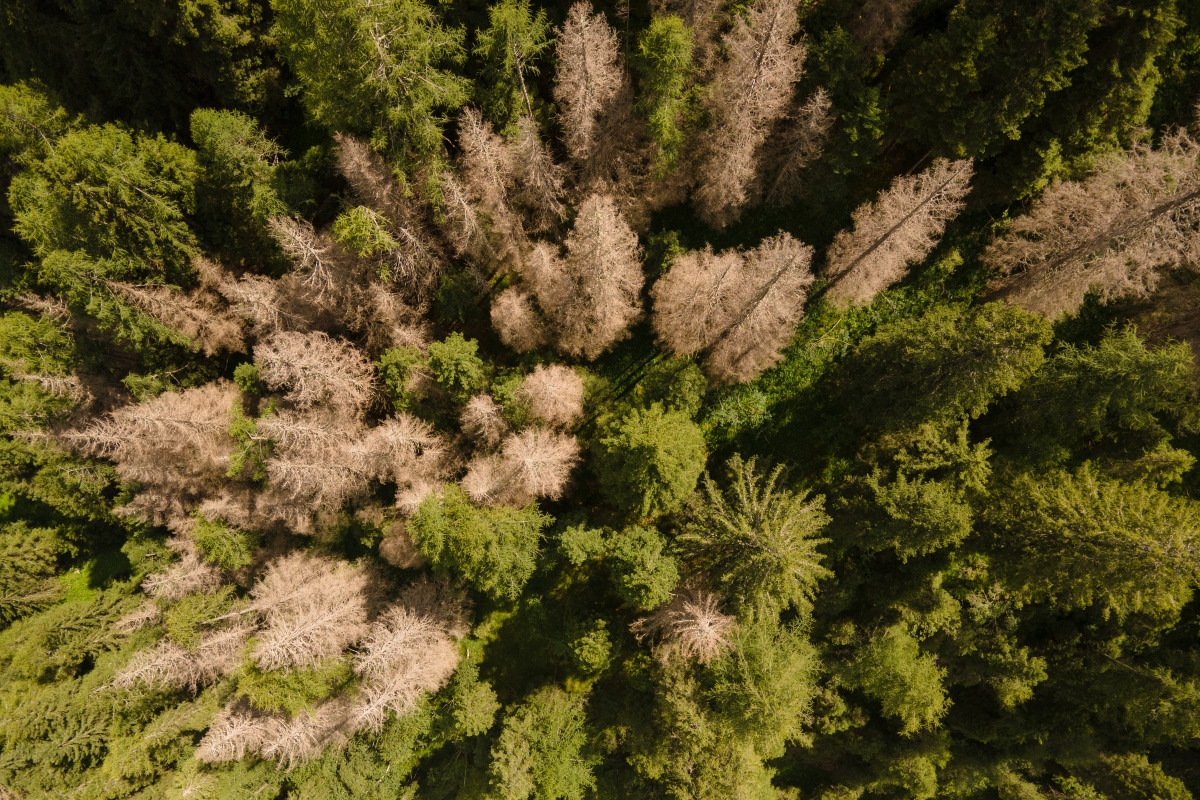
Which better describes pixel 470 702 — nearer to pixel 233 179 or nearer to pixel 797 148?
pixel 233 179

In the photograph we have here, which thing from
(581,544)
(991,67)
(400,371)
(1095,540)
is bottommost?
(581,544)

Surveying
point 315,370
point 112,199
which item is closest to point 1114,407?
Answer: point 315,370

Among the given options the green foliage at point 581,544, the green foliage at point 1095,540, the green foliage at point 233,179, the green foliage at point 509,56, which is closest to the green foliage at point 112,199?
the green foliage at point 233,179

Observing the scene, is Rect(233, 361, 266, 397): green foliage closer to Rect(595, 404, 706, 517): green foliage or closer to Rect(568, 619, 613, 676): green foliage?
Rect(595, 404, 706, 517): green foliage

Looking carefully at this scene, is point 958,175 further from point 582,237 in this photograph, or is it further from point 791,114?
point 582,237

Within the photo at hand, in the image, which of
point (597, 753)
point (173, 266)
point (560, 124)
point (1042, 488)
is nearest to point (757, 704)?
point (597, 753)

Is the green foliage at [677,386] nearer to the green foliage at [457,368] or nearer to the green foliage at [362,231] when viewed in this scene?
the green foliage at [457,368]
